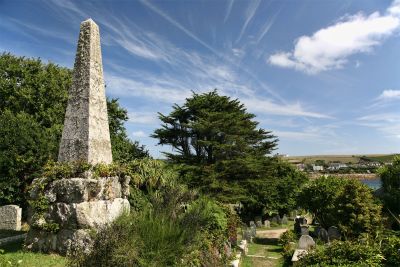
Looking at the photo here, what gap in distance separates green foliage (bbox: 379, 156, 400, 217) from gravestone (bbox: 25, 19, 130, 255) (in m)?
17.9

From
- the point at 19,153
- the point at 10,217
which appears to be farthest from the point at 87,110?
the point at 10,217

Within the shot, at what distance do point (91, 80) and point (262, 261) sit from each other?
391 inches

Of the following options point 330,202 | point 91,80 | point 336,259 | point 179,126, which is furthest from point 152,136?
point 336,259

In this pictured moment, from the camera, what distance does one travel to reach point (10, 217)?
17484 mm

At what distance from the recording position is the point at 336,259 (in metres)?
9.44

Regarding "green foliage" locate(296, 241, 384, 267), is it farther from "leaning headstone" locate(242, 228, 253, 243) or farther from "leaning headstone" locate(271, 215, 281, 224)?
"leaning headstone" locate(271, 215, 281, 224)

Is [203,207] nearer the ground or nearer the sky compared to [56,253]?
nearer the sky

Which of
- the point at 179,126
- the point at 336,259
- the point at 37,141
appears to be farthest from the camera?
the point at 179,126

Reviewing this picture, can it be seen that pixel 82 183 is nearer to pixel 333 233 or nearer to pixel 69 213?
pixel 69 213

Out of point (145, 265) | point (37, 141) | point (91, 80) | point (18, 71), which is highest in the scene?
point (18, 71)

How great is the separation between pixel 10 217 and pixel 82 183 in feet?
29.2

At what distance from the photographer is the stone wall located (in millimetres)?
10922

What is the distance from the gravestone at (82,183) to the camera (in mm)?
11016

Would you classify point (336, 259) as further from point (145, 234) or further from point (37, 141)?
point (37, 141)
